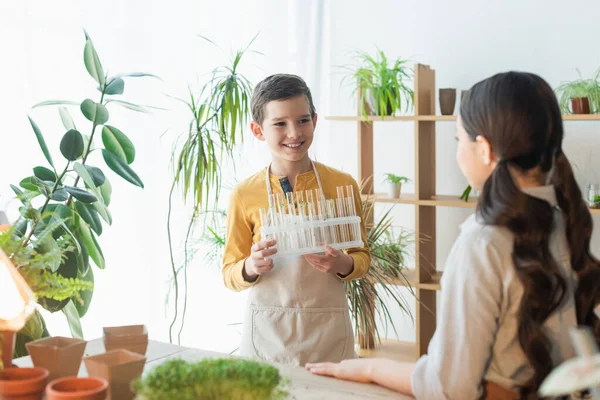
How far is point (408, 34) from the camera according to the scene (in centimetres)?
448

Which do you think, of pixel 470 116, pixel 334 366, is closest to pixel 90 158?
pixel 334 366

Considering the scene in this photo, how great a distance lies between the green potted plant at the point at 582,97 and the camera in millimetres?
3664

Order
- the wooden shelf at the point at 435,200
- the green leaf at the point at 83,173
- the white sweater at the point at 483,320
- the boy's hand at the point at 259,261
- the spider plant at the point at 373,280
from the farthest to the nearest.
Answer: the wooden shelf at the point at 435,200 < the spider plant at the point at 373,280 < the green leaf at the point at 83,173 < the boy's hand at the point at 259,261 < the white sweater at the point at 483,320

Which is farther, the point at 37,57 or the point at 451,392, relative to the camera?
the point at 37,57

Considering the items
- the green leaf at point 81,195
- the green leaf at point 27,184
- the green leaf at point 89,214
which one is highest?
the green leaf at point 27,184

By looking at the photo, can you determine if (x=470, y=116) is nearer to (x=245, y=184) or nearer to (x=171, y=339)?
(x=245, y=184)

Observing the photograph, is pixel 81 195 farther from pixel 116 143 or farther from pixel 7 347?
pixel 7 347

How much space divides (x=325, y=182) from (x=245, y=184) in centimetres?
27

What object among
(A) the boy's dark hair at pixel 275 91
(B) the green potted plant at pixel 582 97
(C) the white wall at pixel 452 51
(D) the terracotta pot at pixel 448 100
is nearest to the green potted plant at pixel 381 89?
(D) the terracotta pot at pixel 448 100

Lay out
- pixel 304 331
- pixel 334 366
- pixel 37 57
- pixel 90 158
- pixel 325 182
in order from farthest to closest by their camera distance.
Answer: pixel 90 158, pixel 37 57, pixel 325 182, pixel 304 331, pixel 334 366

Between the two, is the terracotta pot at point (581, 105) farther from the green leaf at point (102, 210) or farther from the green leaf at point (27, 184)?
the green leaf at point (27, 184)

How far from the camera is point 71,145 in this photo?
Answer: 7.65ft


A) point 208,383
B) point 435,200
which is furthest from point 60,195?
point 435,200

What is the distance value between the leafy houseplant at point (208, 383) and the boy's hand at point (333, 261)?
876 mm
